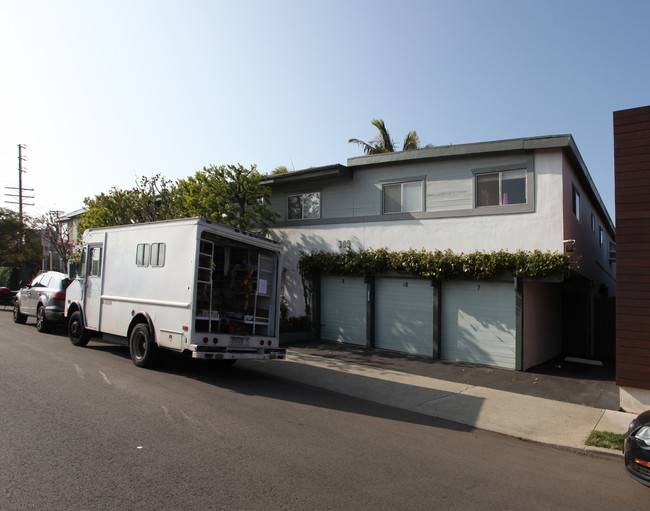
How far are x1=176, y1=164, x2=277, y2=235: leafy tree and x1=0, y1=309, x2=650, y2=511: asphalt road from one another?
25.4 feet

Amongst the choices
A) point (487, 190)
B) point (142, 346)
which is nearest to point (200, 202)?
point (142, 346)

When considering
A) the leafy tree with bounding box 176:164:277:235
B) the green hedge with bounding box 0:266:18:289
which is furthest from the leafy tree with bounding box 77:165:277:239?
the green hedge with bounding box 0:266:18:289

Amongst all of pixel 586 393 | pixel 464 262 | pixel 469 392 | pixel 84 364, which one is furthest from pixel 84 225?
pixel 586 393

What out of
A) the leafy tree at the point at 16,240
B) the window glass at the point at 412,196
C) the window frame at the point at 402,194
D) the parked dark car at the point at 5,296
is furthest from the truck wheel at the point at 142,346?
the leafy tree at the point at 16,240

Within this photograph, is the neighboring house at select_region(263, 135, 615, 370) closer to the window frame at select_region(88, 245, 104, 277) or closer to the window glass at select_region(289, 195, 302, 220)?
the window glass at select_region(289, 195, 302, 220)

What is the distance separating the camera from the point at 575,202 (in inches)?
521

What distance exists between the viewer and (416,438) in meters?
6.07

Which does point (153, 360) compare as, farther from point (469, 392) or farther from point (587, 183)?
point (587, 183)

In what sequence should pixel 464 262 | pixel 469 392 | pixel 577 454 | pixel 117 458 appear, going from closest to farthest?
1. pixel 117 458
2. pixel 577 454
3. pixel 469 392
4. pixel 464 262

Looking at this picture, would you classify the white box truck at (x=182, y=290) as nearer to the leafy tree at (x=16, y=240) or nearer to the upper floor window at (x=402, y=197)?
the upper floor window at (x=402, y=197)

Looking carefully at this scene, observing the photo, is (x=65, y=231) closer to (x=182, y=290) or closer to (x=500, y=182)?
(x=182, y=290)

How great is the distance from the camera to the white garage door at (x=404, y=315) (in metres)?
12.8

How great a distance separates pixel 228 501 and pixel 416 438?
10.1 ft

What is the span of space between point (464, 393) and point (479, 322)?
3.39m
